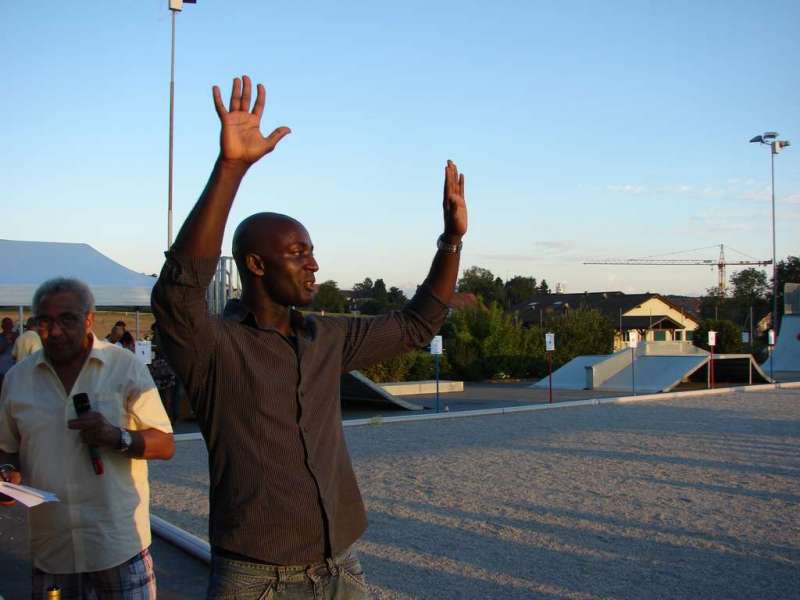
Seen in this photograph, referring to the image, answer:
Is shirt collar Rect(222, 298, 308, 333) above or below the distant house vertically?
below

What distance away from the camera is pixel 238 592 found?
2246mm

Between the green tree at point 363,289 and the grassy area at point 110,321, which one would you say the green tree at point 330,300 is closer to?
the grassy area at point 110,321

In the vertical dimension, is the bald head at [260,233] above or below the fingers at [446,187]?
below

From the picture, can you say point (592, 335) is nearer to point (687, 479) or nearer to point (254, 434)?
point (687, 479)

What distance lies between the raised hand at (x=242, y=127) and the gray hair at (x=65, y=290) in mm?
1473

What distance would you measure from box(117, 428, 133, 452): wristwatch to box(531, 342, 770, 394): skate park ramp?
2228 cm

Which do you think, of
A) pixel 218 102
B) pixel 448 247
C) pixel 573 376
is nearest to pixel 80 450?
pixel 448 247

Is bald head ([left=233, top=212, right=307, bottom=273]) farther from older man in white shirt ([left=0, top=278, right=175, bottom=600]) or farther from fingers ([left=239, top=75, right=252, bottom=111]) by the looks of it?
older man in white shirt ([left=0, top=278, right=175, bottom=600])

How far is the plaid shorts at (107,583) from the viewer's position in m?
3.20

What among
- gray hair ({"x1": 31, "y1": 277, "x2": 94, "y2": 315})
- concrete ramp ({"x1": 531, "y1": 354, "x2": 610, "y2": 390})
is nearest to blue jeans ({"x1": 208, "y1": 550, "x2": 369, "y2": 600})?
gray hair ({"x1": 31, "y1": 277, "x2": 94, "y2": 315})

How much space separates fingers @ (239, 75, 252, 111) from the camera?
2.12 metres

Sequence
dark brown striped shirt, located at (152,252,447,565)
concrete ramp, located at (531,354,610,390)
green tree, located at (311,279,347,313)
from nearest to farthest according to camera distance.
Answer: dark brown striped shirt, located at (152,252,447,565) < concrete ramp, located at (531,354,610,390) < green tree, located at (311,279,347,313)

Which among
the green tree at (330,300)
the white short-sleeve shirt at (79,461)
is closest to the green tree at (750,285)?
the green tree at (330,300)

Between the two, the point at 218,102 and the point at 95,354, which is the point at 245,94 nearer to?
the point at 218,102
